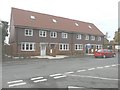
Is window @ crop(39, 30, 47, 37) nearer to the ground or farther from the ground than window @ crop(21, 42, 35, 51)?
farther from the ground

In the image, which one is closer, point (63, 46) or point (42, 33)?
point (42, 33)

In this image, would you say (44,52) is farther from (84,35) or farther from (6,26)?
(84,35)

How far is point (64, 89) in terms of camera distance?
33.5ft

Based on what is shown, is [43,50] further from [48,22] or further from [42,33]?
[48,22]

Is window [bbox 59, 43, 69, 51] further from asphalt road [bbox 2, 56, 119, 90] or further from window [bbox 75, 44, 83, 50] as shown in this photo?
asphalt road [bbox 2, 56, 119, 90]

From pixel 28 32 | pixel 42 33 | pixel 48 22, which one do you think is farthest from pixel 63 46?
pixel 28 32

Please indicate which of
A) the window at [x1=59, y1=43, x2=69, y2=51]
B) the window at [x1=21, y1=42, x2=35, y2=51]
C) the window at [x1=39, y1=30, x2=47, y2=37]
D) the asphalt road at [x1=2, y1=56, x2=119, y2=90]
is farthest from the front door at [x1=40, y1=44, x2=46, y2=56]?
the asphalt road at [x1=2, y1=56, x2=119, y2=90]

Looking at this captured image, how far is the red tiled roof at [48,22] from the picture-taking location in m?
42.3

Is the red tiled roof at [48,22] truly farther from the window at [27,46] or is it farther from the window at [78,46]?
the window at [27,46]

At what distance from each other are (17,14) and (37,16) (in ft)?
14.8

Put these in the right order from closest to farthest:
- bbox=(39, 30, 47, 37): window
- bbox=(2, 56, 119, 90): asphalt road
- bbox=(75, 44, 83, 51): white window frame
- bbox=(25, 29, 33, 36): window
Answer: bbox=(2, 56, 119, 90): asphalt road → bbox=(25, 29, 33, 36): window → bbox=(39, 30, 47, 37): window → bbox=(75, 44, 83, 51): white window frame

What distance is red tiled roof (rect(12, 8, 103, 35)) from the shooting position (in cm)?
A: 4226

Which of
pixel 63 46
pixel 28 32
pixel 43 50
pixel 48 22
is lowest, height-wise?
pixel 43 50

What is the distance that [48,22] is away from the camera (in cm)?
4684
